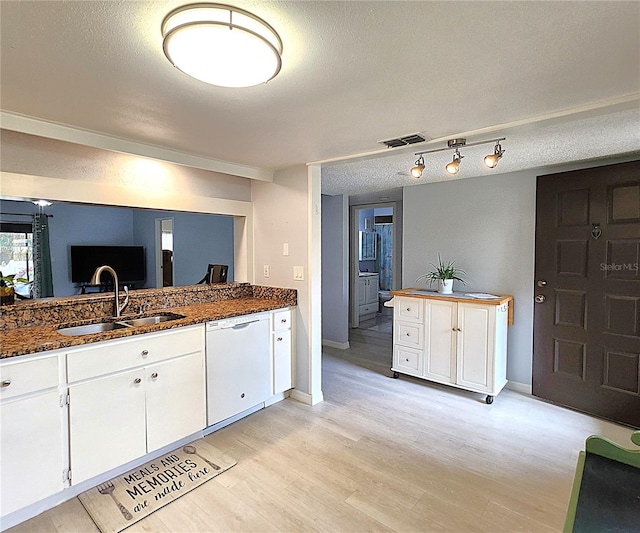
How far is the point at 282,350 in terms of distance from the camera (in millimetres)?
3176

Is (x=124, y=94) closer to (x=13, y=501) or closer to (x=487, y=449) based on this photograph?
(x=13, y=501)

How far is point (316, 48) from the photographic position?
1311 mm

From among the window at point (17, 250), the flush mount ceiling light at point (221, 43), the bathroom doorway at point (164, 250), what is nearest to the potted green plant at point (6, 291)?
the flush mount ceiling light at point (221, 43)

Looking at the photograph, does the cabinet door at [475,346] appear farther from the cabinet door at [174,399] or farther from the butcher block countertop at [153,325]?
the cabinet door at [174,399]

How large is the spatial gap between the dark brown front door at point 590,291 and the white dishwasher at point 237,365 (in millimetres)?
2486

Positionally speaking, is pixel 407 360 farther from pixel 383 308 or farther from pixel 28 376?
pixel 383 308

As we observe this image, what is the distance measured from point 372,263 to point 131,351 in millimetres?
6709

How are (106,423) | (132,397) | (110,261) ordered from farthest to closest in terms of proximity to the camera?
(110,261)
(132,397)
(106,423)

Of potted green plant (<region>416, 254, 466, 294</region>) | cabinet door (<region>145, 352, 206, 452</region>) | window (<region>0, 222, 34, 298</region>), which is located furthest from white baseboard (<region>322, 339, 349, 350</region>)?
window (<region>0, 222, 34, 298</region>)

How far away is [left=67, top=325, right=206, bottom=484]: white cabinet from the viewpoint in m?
1.96

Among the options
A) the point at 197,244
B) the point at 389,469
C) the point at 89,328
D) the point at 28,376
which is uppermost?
the point at 197,244

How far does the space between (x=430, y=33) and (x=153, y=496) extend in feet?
8.41

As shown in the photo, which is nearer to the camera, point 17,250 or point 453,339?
point 453,339

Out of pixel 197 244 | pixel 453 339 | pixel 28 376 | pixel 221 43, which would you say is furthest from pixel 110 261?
pixel 221 43
